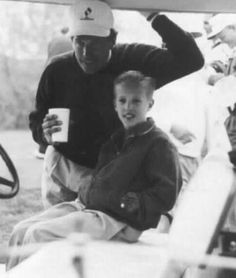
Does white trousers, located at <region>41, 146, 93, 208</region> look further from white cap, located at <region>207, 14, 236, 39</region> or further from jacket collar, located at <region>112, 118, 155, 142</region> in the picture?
white cap, located at <region>207, 14, 236, 39</region>

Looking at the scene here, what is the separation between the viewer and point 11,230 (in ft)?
8.78

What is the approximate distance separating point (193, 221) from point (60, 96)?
0.72 meters

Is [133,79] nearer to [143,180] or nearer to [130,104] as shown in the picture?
[130,104]

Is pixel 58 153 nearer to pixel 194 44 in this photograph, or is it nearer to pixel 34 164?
pixel 34 164

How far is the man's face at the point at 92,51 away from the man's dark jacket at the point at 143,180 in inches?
11.3

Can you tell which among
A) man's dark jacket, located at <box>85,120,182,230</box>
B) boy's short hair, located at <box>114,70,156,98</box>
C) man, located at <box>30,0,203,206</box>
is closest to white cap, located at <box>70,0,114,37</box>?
man, located at <box>30,0,203,206</box>

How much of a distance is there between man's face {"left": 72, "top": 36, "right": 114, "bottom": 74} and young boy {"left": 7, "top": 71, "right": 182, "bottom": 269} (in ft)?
0.42

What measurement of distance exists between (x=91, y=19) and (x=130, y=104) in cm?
36

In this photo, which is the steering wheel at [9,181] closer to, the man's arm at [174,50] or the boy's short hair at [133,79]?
the boy's short hair at [133,79]

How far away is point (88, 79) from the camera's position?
8.88ft

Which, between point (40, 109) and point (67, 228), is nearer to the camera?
point (67, 228)

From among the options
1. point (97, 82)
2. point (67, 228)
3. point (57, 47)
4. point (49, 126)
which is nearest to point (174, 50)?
point (97, 82)

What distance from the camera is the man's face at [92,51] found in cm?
271

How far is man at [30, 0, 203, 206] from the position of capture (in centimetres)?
269
